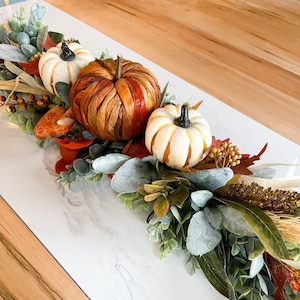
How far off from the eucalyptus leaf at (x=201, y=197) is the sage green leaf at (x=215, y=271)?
77mm

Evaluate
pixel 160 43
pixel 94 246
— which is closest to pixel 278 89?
pixel 160 43

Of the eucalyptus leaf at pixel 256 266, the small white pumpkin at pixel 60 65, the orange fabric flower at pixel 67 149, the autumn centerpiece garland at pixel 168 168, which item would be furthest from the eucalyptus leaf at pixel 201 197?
the small white pumpkin at pixel 60 65

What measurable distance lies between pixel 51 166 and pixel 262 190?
1.42 feet

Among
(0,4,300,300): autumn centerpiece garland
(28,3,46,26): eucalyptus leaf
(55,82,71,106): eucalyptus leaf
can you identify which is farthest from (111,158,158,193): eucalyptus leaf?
(28,3,46,26): eucalyptus leaf

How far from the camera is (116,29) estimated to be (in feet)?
4.65

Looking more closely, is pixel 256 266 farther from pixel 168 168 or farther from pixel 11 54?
pixel 11 54

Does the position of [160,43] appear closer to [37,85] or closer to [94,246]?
[37,85]

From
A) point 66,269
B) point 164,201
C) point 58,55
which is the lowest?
point 66,269

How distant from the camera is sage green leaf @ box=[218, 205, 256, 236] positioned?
0.66 metres

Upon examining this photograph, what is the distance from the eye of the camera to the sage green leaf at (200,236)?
68 centimetres

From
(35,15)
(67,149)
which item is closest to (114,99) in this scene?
(67,149)

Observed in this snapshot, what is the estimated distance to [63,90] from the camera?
87 cm

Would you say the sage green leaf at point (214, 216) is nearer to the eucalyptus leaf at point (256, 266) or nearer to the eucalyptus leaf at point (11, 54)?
the eucalyptus leaf at point (256, 266)

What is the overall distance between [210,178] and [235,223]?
79 mm
